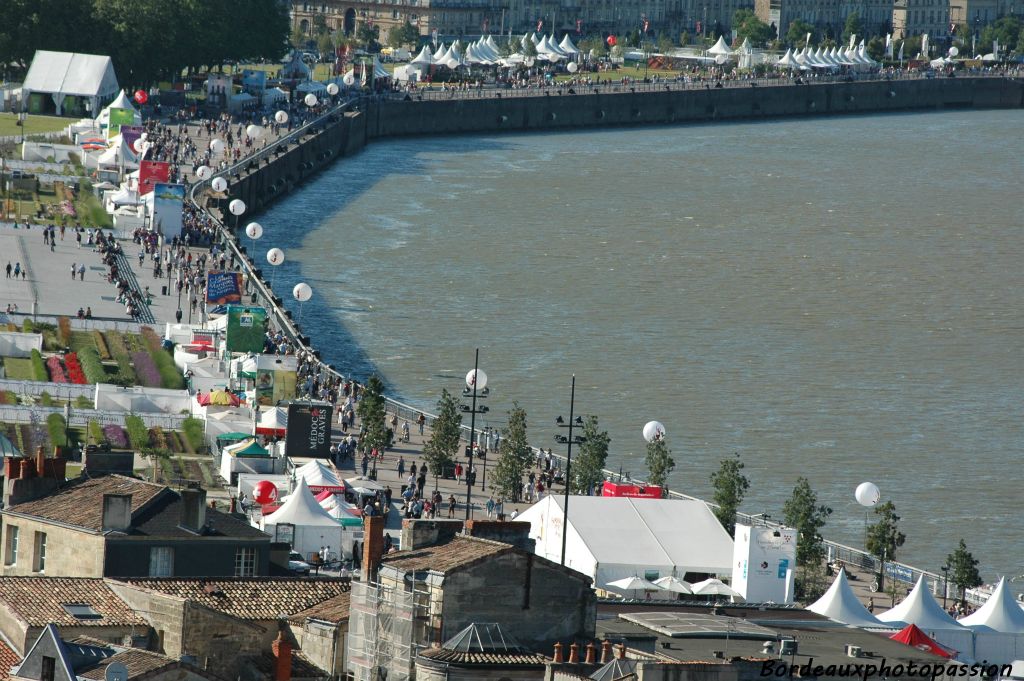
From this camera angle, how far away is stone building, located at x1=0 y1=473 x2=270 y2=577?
26.2 meters

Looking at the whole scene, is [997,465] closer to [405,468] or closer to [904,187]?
[405,468]

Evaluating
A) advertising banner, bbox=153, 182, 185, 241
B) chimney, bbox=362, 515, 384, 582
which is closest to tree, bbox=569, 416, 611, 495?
chimney, bbox=362, 515, 384, 582

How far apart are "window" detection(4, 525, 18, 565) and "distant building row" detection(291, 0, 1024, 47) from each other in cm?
12791

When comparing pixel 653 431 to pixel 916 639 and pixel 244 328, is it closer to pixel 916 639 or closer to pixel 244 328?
pixel 244 328

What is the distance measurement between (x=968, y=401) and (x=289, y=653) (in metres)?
36.6

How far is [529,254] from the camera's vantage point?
79.4m

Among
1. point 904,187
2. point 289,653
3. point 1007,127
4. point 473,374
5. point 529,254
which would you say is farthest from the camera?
point 1007,127

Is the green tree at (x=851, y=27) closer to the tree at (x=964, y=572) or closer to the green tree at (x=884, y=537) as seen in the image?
the green tree at (x=884, y=537)

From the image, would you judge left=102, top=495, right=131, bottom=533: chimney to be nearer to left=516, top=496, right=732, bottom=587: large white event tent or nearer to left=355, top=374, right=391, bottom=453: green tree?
left=516, top=496, right=732, bottom=587: large white event tent

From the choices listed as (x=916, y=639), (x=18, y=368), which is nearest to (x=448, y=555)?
(x=916, y=639)

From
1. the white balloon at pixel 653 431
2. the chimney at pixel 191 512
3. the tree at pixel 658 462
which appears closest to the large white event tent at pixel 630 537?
the tree at pixel 658 462

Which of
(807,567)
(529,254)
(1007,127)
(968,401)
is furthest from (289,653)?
(1007,127)

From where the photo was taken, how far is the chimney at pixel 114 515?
2622 centimetres

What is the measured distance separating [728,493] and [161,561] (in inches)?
668
